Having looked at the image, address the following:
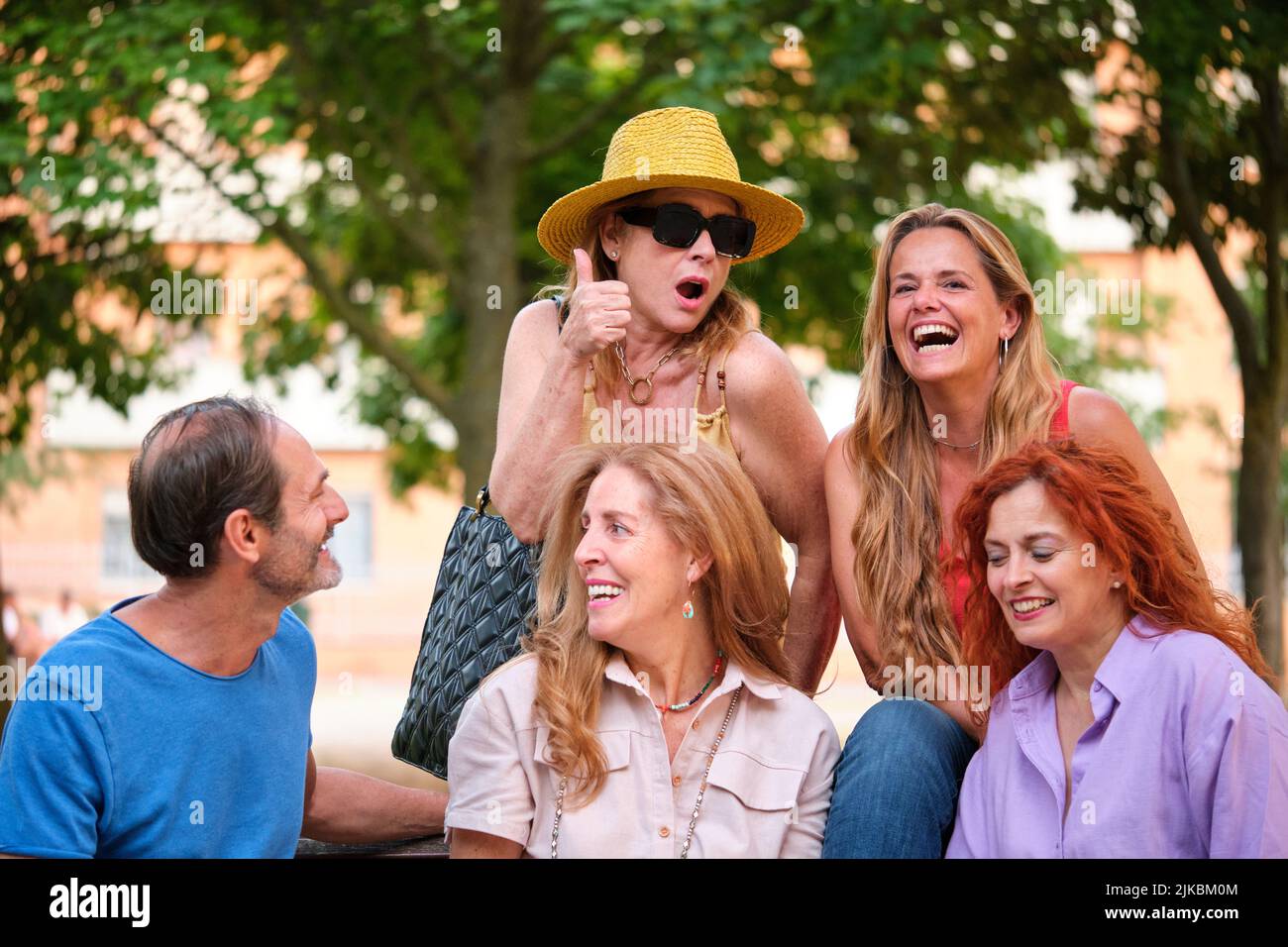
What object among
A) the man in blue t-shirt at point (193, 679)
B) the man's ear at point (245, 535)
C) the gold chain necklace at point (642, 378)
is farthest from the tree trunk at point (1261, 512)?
the man's ear at point (245, 535)

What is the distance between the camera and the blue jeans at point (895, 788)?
10.7ft

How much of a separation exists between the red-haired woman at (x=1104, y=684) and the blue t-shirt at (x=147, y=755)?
1.46 meters

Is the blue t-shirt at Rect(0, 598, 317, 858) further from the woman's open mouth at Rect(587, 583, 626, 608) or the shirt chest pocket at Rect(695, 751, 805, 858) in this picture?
the shirt chest pocket at Rect(695, 751, 805, 858)

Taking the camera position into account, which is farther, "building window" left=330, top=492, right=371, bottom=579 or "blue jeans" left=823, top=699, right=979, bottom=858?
"building window" left=330, top=492, right=371, bottom=579

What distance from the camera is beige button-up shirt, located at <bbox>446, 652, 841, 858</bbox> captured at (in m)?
3.25

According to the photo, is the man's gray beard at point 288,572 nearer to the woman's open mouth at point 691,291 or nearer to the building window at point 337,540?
the woman's open mouth at point 691,291

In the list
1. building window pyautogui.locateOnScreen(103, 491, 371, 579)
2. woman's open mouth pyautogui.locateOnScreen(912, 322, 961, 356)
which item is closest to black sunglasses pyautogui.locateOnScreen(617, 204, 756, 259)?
woman's open mouth pyautogui.locateOnScreen(912, 322, 961, 356)

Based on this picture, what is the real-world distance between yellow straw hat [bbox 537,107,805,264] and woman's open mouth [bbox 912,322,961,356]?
565mm

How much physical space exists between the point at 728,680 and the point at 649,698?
0.61 ft

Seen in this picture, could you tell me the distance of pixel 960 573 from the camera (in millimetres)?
3678

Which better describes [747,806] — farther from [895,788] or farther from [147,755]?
[147,755]

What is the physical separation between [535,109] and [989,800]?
368 inches

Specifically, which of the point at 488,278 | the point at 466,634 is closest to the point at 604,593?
the point at 466,634
